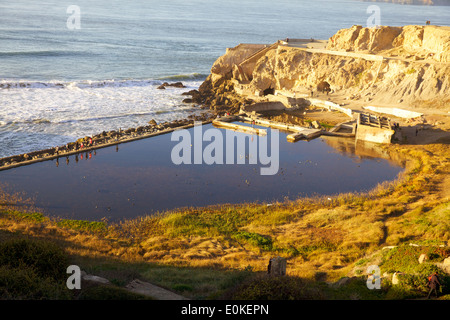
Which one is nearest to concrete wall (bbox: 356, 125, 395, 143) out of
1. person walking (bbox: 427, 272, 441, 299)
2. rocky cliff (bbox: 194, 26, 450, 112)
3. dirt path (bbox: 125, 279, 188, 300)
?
rocky cliff (bbox: 194, 26, 450, 112)

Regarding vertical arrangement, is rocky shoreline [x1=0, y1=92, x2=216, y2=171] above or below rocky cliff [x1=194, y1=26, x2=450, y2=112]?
below

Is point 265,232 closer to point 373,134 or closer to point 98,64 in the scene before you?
point 373,134

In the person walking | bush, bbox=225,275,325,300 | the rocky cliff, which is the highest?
the rocky cliff

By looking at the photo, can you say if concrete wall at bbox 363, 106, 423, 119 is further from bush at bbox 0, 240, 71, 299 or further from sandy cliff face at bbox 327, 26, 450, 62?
bush at bbox 0, 240, 71, 299

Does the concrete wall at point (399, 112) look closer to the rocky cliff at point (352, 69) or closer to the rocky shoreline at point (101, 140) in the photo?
the rocky cliff at point (352, 69)

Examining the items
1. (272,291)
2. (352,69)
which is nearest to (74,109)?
(352,69)

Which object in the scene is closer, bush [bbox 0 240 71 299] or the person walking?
bush [bbox 0 240 71 299]

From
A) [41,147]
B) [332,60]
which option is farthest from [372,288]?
[332,60]
